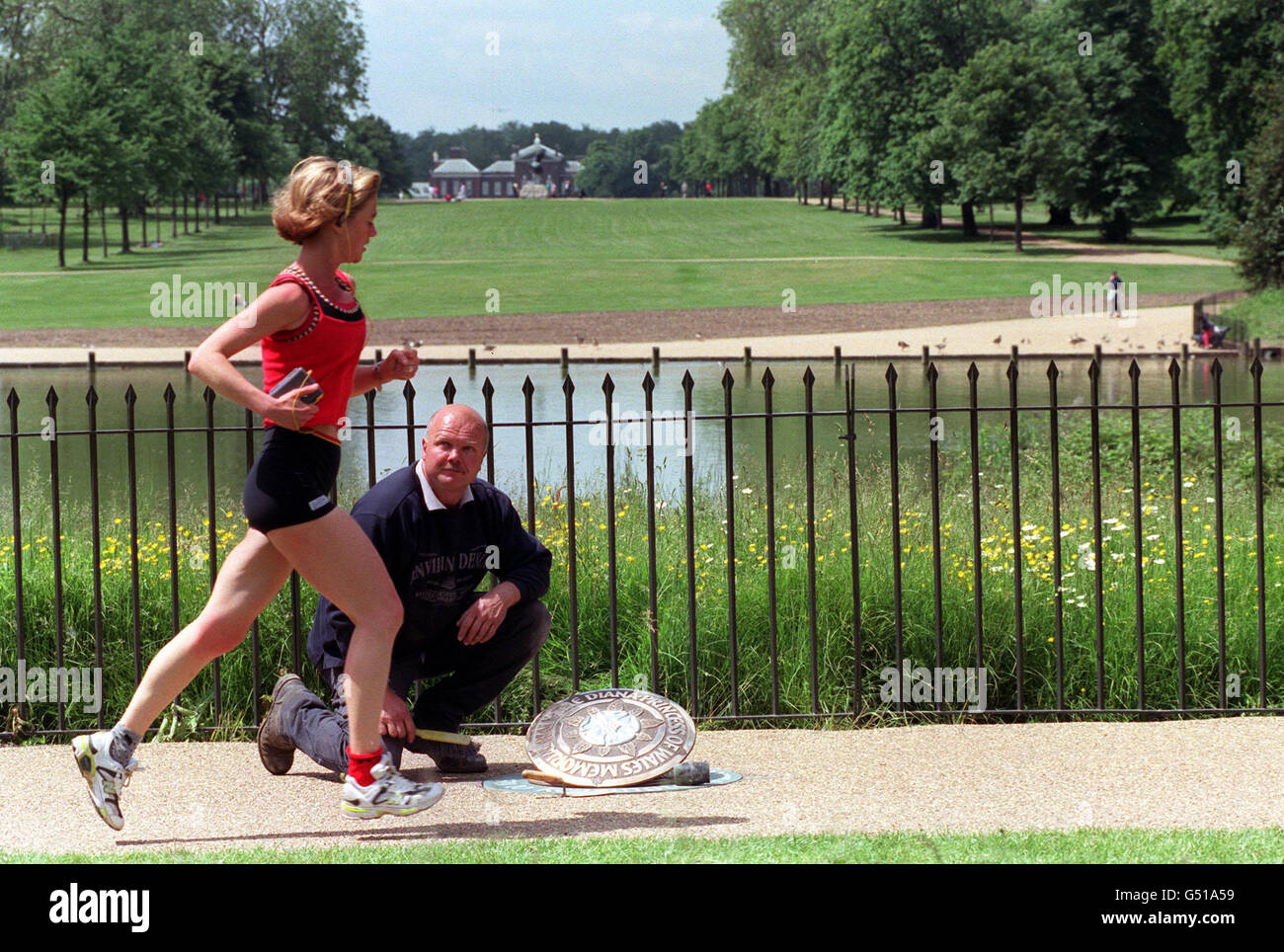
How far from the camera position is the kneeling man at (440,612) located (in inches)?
201

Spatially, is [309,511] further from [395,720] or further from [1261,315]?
[1261,315]

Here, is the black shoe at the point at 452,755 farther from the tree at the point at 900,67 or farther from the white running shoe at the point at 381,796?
the tree at the point at 900,67

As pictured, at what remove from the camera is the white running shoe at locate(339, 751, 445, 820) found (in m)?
4.65

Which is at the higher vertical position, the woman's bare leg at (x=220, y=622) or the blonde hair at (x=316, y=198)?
the blonde hair at (x=316, y=198)

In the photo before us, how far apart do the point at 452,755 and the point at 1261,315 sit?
36389 millimetres

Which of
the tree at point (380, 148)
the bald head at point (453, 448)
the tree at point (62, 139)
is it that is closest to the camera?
the bald head at point (453, 448)

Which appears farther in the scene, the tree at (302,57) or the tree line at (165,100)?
the tree at (302,57)

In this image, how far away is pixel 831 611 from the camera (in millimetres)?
7051

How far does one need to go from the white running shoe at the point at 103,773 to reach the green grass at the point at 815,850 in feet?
0.58

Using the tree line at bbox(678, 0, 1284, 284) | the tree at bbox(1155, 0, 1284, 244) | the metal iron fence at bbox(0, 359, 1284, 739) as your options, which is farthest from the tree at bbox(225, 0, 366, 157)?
the metal iron fence at bbox(0, 359, 1284, 739)

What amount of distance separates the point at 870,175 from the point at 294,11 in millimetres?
51382

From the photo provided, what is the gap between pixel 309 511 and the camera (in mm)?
4422

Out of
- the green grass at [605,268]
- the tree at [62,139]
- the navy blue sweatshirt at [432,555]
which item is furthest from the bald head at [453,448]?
the tree at [62,139]

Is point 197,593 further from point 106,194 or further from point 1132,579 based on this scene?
point 106,194
